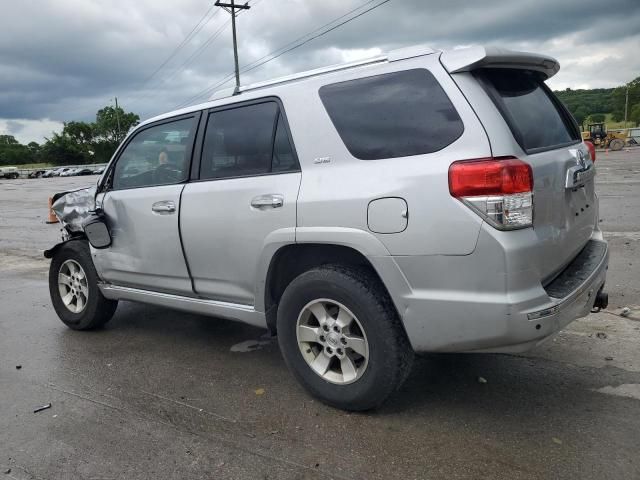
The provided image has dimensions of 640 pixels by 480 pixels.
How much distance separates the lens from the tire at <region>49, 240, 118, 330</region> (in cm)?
505

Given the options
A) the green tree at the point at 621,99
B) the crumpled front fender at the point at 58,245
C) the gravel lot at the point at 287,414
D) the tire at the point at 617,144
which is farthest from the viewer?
the green tree at the point at 621,99

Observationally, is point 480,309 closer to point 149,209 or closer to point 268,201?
point 268,201

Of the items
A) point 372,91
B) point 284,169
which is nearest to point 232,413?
point 284,169

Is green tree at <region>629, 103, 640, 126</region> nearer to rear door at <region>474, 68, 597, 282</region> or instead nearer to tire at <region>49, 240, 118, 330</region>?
rear door at <region>474, 68, 597, 282</region>

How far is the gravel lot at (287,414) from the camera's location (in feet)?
9.25

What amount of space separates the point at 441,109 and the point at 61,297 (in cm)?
412

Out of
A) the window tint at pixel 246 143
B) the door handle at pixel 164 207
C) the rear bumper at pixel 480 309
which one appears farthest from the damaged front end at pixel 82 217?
the rear bumper at pixel 480 309

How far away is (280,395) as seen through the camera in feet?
12.0

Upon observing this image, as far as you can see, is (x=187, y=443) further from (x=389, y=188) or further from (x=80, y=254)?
(x=80, y=254)

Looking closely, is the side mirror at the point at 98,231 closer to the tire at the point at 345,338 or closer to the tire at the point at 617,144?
the tire at the point at 345,338

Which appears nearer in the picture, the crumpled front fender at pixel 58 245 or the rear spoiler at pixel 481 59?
the rear spoiler at pixel 481 59

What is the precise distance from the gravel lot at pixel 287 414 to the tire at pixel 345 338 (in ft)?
0.64

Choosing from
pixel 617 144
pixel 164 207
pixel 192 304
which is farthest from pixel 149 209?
pixel 617 144

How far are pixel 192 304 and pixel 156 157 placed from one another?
4.11ft
